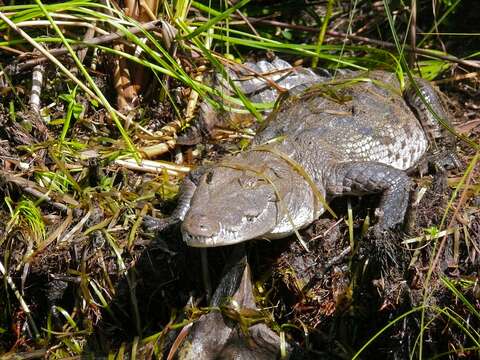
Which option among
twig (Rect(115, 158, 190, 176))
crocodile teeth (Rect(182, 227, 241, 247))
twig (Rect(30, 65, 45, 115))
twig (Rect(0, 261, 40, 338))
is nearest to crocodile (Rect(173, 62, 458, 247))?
crocodile teeth (Rect(182, 227, 241, 247))

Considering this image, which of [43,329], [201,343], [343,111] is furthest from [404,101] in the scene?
[43,329]

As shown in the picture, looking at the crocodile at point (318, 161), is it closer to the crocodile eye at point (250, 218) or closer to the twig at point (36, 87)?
the crocodile eye at point (250, 218)

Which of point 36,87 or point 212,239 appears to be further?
point 36,87

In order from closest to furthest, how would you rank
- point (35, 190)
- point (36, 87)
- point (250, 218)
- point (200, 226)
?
point (200, 226) → point (250, 218) → point (35, 190) → point (36, 87)

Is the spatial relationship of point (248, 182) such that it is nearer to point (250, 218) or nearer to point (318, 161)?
point (250, 218)

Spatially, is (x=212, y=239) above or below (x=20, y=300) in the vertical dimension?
above

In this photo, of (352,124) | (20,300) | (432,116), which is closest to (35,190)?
(20,300)

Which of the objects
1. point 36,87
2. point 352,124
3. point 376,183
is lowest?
point 376,183

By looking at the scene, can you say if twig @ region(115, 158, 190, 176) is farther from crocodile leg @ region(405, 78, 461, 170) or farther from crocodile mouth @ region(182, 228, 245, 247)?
crocodile leg @ region(405, 78, 461, 170)
